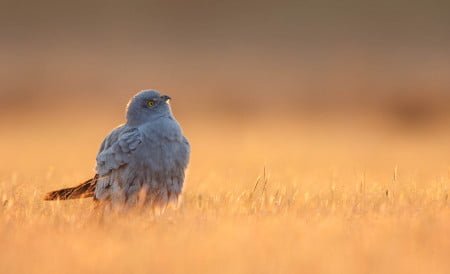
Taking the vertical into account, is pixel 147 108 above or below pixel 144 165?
above

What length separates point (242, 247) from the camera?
596 centimetres

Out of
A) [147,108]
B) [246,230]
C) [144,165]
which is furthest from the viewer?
[147,108]

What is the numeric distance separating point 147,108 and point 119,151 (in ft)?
1.79

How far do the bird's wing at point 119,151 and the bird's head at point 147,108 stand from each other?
140 millimetres

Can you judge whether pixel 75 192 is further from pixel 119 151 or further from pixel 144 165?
pixel 144 165

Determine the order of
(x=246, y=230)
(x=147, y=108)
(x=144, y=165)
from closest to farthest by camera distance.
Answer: (x=246, y=230)
(x=144, y=165)
(x=147, y=108)

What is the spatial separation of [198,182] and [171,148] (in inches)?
89.9

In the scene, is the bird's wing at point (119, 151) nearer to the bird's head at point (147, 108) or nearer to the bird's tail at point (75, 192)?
the bird's head at point (147, 108)

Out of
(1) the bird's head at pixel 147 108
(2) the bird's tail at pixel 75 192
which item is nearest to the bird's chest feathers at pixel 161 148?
(1) the bird's head at pixel 147 108

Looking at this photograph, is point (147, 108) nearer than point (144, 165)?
No

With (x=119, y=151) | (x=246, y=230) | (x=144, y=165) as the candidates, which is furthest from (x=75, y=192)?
(x=246, y=230)

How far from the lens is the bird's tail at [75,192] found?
8320 mm

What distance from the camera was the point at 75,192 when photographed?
27.7 ft

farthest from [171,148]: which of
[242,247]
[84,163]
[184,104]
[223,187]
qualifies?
[184,104]
